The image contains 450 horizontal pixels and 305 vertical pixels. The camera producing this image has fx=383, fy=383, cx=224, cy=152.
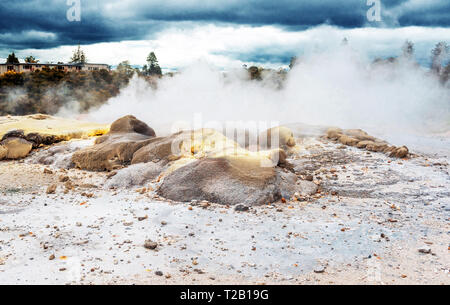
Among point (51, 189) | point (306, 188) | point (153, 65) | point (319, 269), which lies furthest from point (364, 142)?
point (153, 65)

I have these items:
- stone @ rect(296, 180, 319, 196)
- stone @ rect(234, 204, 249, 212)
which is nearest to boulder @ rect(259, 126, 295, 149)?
stone @ rect(296, 180, 319, 196)

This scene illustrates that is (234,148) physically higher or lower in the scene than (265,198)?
higher

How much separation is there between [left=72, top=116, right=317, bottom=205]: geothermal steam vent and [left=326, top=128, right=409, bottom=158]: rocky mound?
1.60 m

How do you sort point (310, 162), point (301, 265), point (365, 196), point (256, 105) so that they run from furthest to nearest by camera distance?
point (256, 105) < point (310, 162) < point (365, 196) < point (301, 265)

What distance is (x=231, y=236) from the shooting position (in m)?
4.57

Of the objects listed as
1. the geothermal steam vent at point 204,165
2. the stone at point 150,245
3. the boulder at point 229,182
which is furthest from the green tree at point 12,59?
the stone at point 150,245

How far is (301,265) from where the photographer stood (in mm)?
3875

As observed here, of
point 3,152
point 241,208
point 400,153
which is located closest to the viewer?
point 241,208

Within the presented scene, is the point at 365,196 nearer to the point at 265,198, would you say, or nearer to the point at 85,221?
the point at 265,198

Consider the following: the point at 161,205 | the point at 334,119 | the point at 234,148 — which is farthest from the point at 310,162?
the point at 334,119

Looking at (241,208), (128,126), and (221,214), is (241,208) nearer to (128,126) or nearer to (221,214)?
(221,214)

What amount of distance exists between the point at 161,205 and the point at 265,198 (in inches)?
61.3

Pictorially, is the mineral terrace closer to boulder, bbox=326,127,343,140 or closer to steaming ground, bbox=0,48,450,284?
steaming ground, bbox=0,48,450,284

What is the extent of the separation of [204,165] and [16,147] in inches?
239
